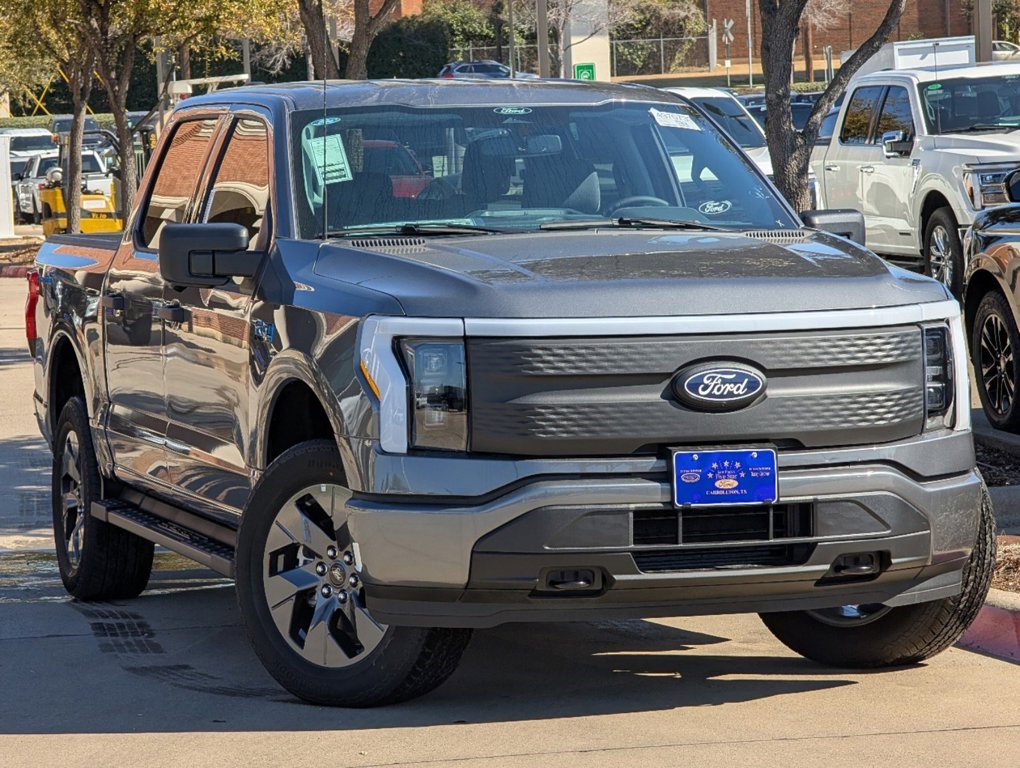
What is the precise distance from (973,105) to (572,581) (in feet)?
42.4

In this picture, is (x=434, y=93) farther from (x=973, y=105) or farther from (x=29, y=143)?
(x=29, y=143)

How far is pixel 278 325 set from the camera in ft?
18.8

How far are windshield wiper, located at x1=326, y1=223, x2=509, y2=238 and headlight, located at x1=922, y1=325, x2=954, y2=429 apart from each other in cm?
144

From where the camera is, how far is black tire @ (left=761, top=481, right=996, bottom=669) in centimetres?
580

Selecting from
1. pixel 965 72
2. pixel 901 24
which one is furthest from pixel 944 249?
pixel 901 24

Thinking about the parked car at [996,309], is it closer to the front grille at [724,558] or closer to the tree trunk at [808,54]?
the front grille at [724,558]

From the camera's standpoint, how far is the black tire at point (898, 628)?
5801 millimetres

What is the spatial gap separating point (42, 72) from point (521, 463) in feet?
180

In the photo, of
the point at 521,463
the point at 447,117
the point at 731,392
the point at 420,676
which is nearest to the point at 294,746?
the point at 420,676

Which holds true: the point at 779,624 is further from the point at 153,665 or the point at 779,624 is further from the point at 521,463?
the point at 153,665

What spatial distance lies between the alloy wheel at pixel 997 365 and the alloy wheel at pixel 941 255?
5.63 meters

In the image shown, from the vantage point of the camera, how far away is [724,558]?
203 inches

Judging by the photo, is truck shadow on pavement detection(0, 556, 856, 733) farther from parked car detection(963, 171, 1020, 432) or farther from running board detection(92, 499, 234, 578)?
parked car detection(963, 171, 1020, 432)

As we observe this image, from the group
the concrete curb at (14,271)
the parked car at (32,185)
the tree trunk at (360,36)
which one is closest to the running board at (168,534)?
the tree trunk at (360,36)
